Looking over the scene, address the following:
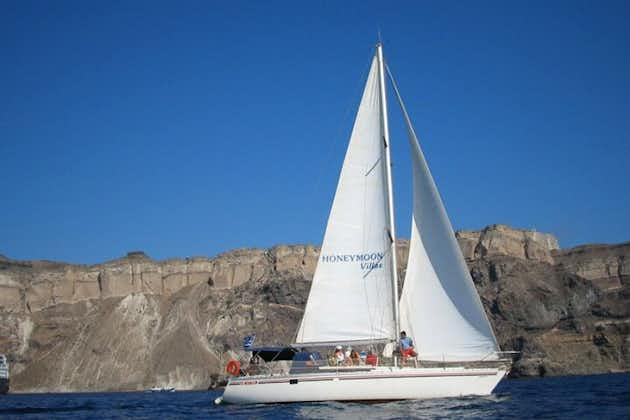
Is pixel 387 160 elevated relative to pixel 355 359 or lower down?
elevated

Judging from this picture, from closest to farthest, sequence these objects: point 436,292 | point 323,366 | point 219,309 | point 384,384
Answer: point 384,384 < point 436,292 < point 323,366 < point 219,309

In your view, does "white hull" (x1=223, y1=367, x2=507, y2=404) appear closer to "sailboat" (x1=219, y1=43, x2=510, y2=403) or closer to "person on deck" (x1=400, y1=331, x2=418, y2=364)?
"sailboat" (x1=219, y1=43, x2=510, y2=403)

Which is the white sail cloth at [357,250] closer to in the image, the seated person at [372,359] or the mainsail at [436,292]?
the seated person at [372,359]

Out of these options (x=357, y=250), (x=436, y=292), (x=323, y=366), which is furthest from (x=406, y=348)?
(x=357, y=250)

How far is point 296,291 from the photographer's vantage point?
443ft

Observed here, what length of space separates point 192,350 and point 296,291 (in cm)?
2241

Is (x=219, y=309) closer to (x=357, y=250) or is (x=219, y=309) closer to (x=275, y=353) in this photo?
(x=275, y=353)

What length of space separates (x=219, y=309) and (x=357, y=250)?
110465mm

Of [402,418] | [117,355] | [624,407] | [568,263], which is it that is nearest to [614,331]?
[568,263]

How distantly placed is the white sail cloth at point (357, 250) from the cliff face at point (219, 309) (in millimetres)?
79045

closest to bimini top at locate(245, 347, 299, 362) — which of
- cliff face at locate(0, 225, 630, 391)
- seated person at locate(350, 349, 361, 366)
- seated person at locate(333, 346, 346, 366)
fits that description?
seated person at locate(333, 346, 346, 366)

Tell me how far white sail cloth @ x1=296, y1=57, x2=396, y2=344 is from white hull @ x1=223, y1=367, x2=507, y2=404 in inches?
62.9

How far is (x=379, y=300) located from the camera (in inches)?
1147

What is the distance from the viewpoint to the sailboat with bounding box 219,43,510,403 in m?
28.1
